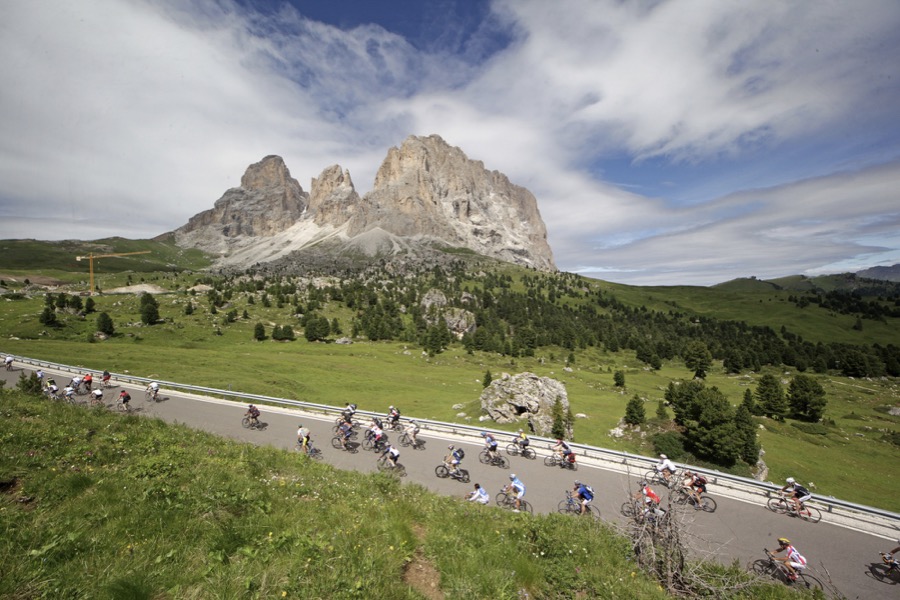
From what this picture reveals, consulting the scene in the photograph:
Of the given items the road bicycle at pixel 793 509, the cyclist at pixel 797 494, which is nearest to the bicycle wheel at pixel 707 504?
the road bicycle at pixel 793 509

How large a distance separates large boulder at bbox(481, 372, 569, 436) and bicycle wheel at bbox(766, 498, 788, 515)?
76.2ft

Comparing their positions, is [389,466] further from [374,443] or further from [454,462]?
[374,443]

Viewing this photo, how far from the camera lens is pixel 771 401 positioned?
68500 mm

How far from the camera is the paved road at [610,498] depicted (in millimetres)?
16922

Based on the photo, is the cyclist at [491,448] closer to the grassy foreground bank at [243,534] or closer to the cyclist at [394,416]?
the cyclist at [394,416]

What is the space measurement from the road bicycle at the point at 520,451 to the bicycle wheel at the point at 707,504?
10.4m

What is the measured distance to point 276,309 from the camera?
131625 millimetres

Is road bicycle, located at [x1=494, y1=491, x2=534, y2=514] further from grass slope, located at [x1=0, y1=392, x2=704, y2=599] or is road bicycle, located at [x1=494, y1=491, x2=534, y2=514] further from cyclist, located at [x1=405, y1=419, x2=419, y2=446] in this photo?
cyclist, located at [x1=405, y1=419, x2=419, y2=446]

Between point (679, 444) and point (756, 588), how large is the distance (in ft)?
115

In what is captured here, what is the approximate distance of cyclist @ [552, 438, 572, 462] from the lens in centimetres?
2554

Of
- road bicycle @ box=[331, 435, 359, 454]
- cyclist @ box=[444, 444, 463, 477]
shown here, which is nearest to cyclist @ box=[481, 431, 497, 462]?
cyclist @ box=[444, 444, 463, 477]

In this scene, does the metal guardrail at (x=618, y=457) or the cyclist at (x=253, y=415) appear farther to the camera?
the cyclist at (x=253, y=415)

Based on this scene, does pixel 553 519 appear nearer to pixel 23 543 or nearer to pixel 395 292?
pixel 23 543

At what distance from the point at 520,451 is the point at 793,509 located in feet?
51.8
